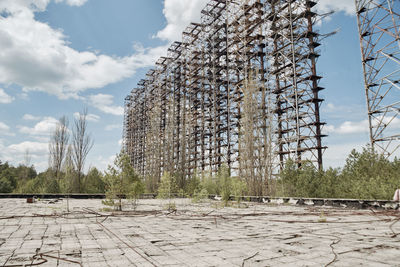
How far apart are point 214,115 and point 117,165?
2118cm

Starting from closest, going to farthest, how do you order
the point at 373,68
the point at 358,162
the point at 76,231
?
the point at 76,231 < the point at 358,162 < the point at 373,68

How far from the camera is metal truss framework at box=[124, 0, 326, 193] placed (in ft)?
49.1

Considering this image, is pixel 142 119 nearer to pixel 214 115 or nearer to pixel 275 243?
pixel 214 115

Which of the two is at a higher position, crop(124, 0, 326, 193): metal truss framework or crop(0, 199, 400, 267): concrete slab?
crop(124, 0, 326, 193): metal truss framework

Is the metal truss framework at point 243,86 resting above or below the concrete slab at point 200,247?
above

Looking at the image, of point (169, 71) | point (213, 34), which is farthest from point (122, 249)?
point (169, 71)

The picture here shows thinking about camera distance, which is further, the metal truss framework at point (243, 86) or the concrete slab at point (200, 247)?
the metal truss framework at point (243, 86)

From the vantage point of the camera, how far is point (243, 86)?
52.9ft

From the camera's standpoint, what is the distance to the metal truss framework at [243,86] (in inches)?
589

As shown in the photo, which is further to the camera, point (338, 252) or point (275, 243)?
point (275, 243)

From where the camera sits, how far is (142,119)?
49594 millimetres

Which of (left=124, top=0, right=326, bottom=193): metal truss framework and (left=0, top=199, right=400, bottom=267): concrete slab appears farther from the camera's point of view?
(left=124, top=0, right=326, bottom=193): metal truss framework

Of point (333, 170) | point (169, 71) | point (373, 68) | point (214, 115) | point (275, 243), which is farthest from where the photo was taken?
point (169, 71)

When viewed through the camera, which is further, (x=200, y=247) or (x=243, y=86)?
(x=243, y=86)
